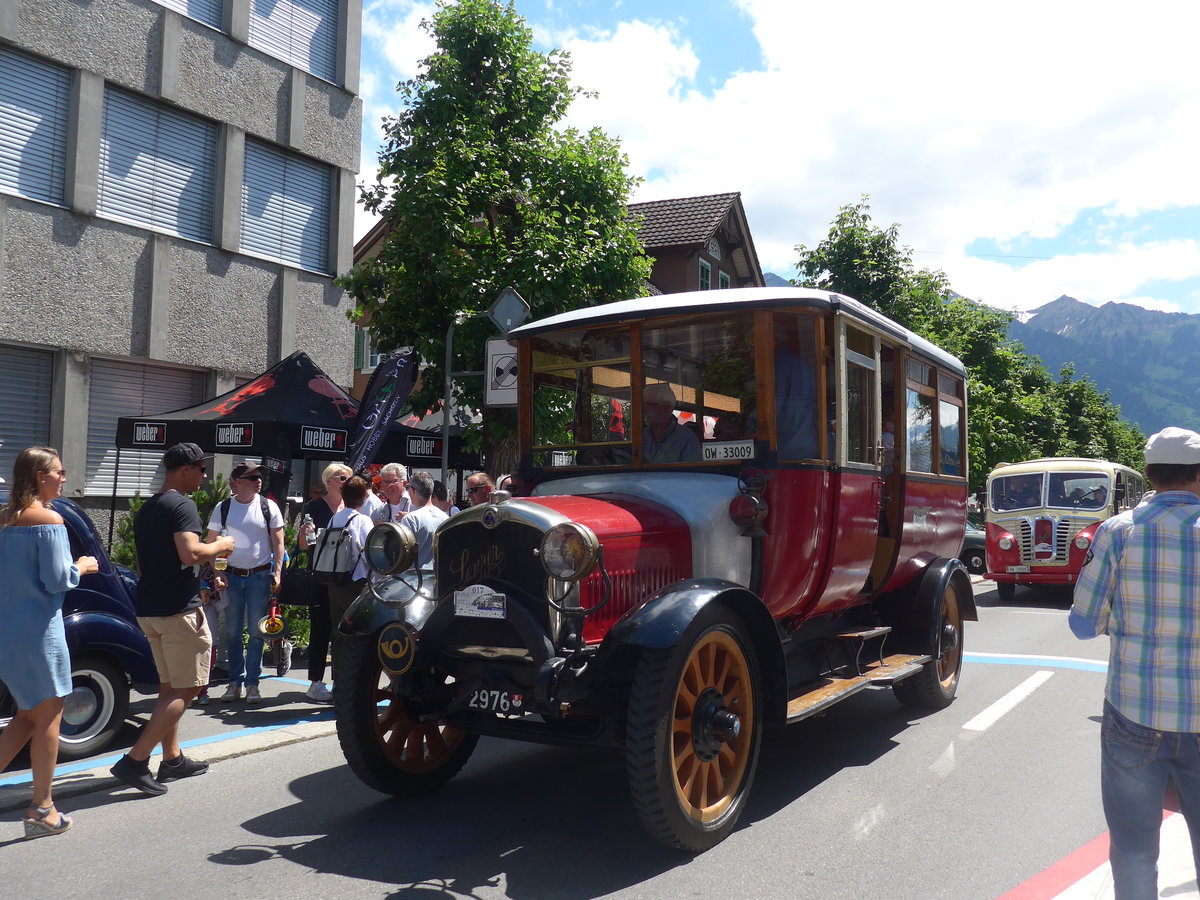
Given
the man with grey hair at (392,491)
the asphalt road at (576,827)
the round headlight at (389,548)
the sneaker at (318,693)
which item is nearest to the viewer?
the asphalt road at (576,827)

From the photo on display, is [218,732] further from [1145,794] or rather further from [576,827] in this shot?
[1145,794]

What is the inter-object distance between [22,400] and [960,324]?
24.6 metres

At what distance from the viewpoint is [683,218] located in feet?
101

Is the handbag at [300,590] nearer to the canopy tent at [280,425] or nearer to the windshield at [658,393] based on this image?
the windshield at [658,393]

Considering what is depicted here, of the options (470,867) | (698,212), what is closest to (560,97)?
(470,867)

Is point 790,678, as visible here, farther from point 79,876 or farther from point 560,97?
point 560,97

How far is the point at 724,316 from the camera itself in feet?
17.4

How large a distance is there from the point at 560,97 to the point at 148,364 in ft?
23.0

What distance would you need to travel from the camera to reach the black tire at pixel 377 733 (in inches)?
182

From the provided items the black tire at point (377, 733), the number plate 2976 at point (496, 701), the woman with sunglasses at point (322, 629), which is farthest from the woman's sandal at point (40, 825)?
the woman with sunglasses at point (322, 629)

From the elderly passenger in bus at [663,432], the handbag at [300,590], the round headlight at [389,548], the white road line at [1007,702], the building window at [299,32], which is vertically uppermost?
the building window at [299,32]

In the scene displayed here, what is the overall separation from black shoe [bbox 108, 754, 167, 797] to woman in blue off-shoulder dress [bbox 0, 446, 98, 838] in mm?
569

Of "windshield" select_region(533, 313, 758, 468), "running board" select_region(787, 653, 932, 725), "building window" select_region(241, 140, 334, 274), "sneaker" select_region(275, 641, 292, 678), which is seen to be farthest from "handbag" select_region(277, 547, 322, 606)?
"building window" select_region(241, 140, 334, 274)

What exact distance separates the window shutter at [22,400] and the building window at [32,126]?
2.05 meters
